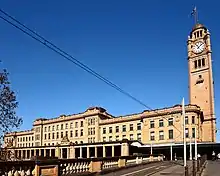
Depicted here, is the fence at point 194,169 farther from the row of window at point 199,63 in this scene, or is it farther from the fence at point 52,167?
the row of window at point 199,63

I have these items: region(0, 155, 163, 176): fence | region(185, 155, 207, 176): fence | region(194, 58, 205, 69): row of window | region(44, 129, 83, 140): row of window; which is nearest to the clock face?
region(194, 58, 205, 69): row of window

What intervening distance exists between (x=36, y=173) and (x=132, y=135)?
9547 centimetres

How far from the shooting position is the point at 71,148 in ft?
331

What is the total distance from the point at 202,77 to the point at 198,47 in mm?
11642

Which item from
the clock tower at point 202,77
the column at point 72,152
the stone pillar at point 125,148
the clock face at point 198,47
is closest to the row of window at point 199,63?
the clock tower at point 202,77

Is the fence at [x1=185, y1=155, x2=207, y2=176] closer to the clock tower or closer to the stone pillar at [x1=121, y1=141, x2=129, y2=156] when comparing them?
the stone pillar at [x1=121, y1=141, x2=129, y2=156]

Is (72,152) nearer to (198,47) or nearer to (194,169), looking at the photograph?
(198,47)

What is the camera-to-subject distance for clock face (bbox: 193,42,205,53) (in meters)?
109

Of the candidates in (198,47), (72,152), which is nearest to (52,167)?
(72,152)

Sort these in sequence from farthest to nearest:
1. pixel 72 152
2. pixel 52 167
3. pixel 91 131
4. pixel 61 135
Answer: pixel 61 135 < pixel 91 131 < pixel 72 152 < pixel 52 167

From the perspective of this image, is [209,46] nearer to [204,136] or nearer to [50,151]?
[204,136]

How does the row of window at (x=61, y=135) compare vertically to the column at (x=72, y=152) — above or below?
above

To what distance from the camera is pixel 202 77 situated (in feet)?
344

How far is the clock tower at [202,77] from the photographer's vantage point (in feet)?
333
